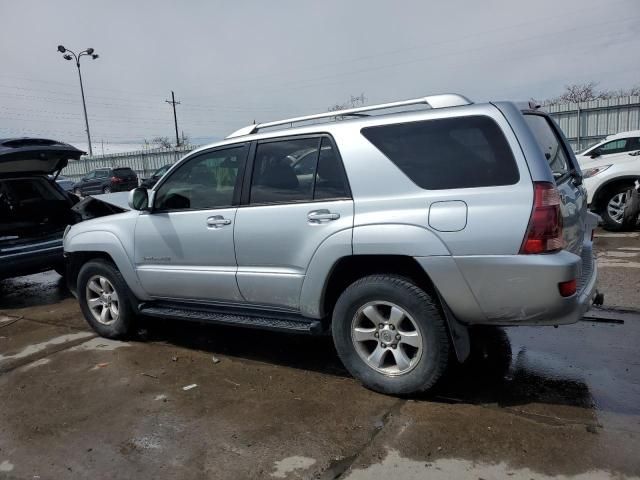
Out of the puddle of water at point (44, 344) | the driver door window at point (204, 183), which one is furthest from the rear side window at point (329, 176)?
A: the puddle of water at point (44, 344)

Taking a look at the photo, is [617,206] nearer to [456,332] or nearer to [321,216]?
[456,332]

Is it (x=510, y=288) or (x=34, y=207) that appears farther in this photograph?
(x=34, y=207)

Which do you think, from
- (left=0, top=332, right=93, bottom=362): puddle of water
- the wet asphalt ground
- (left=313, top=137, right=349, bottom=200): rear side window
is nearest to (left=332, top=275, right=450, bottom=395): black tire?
the wet asphalt ground

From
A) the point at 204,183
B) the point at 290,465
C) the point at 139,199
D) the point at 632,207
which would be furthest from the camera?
the point at 632,207

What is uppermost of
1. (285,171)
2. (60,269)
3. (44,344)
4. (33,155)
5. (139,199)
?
(33,155)

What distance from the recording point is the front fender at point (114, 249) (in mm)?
4883

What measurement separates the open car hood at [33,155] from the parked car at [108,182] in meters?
19.3

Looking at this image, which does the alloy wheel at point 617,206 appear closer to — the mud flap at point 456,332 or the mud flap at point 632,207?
the mud flap at point 632,207

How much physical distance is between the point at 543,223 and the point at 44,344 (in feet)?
15.4

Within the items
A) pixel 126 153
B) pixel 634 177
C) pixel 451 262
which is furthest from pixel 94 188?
pixel 451 262

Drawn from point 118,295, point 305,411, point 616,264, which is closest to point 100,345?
point 118,295

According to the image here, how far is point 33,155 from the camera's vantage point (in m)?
6.80

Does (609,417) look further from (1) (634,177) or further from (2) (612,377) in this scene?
(1) (634,177)

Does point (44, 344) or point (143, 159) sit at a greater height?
point (143, 159)
